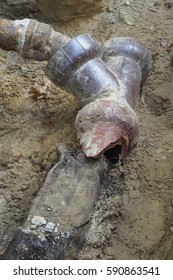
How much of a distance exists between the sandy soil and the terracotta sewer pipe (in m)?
0.17

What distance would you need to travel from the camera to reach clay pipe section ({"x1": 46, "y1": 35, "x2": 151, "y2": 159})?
6.20 feet

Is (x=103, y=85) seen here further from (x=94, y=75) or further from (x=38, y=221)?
(x=38, y=221)

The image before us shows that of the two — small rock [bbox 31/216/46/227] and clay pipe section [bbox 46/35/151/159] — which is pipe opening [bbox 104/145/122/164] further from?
small rock [bbox 31/216/46/227]

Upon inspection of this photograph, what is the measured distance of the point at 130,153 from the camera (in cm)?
212

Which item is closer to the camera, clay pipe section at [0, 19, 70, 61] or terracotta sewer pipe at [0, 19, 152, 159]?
terracotta sewer pipe at [0, 19, 152, 159]

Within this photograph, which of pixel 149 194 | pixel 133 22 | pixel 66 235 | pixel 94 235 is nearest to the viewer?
pixel 66 235

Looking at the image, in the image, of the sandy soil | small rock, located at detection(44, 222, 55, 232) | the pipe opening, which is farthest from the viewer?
the pipe opening

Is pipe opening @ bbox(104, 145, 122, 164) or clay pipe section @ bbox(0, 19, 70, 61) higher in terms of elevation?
clay pipe section @ bbox(0, 19, 70, 61)

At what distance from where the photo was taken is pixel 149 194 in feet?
6.54

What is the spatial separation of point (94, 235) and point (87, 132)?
16.9 inches

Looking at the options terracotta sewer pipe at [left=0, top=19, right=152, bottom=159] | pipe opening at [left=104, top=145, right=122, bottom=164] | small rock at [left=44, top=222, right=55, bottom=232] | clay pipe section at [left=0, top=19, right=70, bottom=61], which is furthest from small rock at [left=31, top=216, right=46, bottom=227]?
clay pipe section at [left=0, top=19, right=70, bottom=61]
